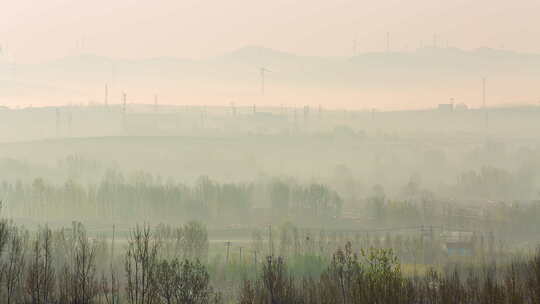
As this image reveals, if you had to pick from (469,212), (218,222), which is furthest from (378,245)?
(469,212)

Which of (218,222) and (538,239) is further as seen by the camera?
(218,222)

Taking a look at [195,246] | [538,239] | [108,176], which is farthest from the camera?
[108,176]

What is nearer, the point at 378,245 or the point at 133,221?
the point at 378,245

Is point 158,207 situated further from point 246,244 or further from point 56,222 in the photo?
point 246,244

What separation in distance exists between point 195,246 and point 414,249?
38447mm

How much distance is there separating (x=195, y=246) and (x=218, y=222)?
166 feet

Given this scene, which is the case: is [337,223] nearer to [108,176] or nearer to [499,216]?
[499,216]

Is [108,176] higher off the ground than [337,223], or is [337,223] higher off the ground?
[108,176]

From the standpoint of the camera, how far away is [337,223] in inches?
6570

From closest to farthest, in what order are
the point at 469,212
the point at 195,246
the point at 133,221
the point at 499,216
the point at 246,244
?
the point at 195,246 < the point at 246,244 < the point at 133,221 < the point at 499,216 < the point at 469,212

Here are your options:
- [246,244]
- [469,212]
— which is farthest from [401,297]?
[469,212]

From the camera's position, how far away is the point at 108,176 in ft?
654

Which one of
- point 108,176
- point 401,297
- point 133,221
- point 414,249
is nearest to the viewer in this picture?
point 401,297

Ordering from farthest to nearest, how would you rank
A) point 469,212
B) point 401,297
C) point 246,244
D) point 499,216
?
1. point 469,212
2. point 499,216
3. point 246,244
4. point 401,297
